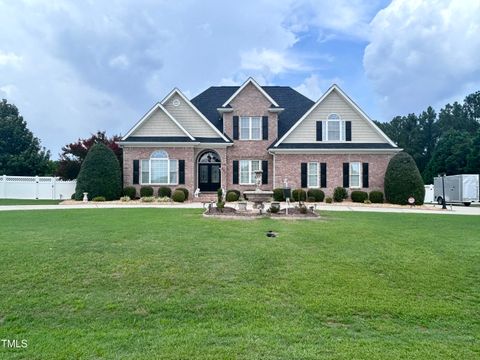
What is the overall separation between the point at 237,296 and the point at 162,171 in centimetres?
2172

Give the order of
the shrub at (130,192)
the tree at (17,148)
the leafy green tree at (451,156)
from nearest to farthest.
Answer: the shrub at (130,192) < the tree at (17,148) < the leafy green tree at (451,156)

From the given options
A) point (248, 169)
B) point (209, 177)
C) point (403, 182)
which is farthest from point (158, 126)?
point (403, 182)

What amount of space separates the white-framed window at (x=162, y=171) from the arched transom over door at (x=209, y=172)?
250cm

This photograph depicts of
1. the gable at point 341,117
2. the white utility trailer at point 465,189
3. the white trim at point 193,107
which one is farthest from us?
the white utility trailer at point 465,189

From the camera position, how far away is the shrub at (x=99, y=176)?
24.2 meters

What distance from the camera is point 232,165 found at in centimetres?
2786

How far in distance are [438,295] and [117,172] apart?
22362mm

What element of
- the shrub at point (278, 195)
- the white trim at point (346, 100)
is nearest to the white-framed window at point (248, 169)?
the white trim at point (346, 100)

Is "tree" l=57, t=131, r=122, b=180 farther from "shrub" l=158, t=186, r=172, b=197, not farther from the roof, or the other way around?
the roof

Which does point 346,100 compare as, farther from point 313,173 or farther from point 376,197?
point 376,197

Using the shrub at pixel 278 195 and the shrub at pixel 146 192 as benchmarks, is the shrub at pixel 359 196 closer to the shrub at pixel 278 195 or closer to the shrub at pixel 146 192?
the shrub at pixel 278 195

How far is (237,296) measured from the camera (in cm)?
577

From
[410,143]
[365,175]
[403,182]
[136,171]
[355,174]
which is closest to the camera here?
[403,182]

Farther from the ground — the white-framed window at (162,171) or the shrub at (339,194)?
the white-framed window at (162,171)
